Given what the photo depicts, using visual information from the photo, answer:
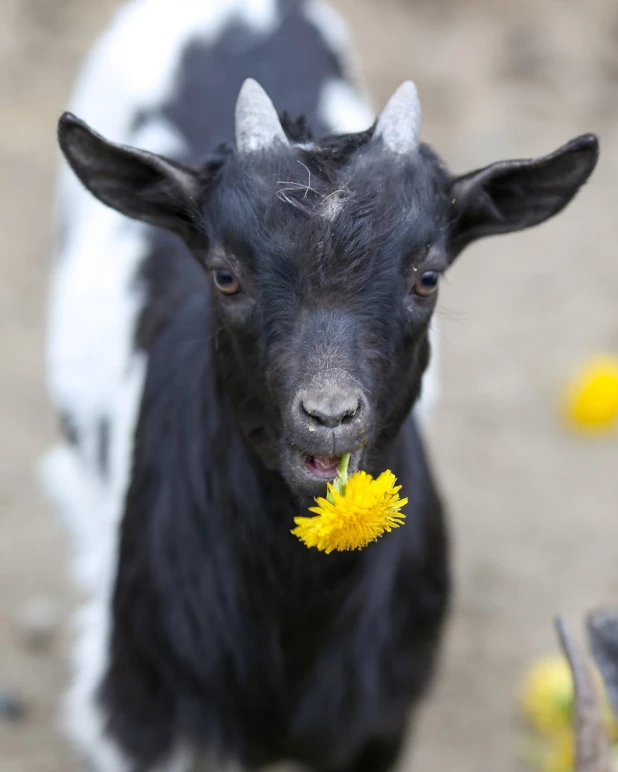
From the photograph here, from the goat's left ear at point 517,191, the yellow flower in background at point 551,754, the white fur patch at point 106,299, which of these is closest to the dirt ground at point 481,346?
the yellow flower in background at point 551,754

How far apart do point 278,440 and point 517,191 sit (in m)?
0.90

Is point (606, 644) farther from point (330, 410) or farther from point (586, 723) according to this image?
point (330, 410)

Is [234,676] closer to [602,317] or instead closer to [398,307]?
[398,307]

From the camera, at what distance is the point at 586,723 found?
2.54 metres

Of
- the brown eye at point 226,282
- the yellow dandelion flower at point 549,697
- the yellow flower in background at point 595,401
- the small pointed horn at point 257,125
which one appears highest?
the yellow flower in background at point 595,401

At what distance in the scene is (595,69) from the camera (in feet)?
25.4

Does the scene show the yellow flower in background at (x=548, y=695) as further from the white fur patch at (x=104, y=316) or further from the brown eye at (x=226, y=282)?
the brown eye at (x=226, y=282)

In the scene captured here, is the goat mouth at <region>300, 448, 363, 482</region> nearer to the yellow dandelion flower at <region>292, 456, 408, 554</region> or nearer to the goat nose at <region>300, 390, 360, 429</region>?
the yellow dandelion flower at <region>292, 456, 408, 554</region>

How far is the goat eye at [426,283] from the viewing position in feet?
8.01

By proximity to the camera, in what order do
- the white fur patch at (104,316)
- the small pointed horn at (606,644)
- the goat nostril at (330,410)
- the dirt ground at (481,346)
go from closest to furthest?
the goat nostril at (330,410), the small pointed horn at (606,644), the white fur patch at (104,316), the dirt ground at (481,346)

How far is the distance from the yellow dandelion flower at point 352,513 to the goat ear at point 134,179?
841 mm

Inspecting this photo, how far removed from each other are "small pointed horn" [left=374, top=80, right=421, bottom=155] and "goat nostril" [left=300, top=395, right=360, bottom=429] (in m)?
0.69

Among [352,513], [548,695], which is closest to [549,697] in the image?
[548,695]

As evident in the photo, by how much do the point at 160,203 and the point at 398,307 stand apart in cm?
73
